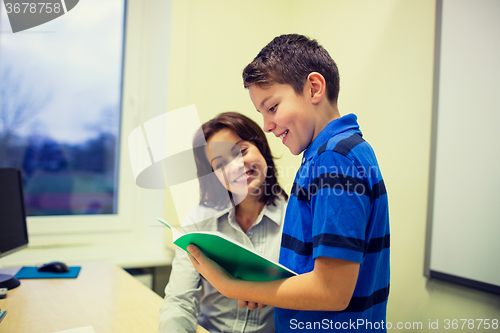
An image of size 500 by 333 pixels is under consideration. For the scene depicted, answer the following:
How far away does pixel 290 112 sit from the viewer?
23.9 inches

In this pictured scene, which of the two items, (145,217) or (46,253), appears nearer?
(46,253)

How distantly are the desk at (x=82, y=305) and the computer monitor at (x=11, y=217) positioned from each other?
0.42 ft

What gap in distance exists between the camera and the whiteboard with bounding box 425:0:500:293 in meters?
0.93

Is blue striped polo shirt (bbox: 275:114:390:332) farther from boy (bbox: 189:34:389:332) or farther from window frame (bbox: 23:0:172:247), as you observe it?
window frame (bbox: 23:0:172:247)

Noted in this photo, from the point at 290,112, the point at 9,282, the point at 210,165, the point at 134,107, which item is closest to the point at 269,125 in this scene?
the point at 290,112

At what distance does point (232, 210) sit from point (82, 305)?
57 cm

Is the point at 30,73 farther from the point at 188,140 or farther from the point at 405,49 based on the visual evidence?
the point at 405,49

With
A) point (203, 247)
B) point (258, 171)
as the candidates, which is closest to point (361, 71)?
point (258, 171)

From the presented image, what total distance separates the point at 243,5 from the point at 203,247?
64.4 inches

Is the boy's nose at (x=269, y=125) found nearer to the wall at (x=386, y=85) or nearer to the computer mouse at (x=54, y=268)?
the wall at (x=386, y=85)

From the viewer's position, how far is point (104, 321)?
2.79 feet

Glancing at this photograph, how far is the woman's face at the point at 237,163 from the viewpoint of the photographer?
1.15m

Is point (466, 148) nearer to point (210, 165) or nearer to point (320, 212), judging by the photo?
point (320, 212)

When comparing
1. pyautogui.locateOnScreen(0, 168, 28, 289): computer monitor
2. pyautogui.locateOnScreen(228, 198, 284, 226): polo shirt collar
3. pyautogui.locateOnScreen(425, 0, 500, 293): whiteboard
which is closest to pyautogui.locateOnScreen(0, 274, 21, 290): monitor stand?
pyautogui.locateOnScreen(0, 168, 28, 289): computer monitor
